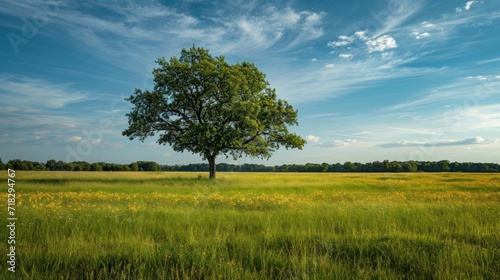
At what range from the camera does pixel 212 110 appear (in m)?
34.6

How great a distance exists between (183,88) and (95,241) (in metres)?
28.6

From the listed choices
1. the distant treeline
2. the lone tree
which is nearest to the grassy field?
the lone tree

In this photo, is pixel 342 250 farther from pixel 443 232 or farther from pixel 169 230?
pixel 169 230

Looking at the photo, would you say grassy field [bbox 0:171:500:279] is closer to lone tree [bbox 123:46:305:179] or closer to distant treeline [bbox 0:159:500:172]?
lone tree [bbox 123:46:305:179]

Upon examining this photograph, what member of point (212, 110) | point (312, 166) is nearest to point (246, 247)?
point (212, 110)

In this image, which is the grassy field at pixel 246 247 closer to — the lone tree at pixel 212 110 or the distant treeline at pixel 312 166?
the lone tree at pixel 212 110

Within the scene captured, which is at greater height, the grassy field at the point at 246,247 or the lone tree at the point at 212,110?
the lone tree at the point at 212,110

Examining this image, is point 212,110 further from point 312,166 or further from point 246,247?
point 312,166

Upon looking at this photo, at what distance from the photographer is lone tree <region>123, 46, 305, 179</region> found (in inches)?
1277

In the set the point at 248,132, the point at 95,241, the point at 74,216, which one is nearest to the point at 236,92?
the point at 248,132

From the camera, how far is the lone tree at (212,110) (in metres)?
32.4

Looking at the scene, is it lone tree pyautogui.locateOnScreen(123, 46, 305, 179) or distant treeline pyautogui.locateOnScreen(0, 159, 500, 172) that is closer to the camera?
lone tree pyautogui.locateOnScreen(123, 46, 305, 179)

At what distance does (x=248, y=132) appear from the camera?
34312 mm

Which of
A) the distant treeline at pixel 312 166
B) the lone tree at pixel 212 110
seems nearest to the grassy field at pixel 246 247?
the lone tree at pixel 212 110
